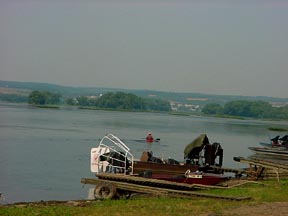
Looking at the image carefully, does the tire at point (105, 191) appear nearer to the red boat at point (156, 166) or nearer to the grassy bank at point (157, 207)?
the grassy bank at point (157, 207)

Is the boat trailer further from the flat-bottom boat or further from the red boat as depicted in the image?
the flat-bottom boat

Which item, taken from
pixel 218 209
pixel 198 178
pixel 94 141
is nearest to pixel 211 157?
pixel 198 178

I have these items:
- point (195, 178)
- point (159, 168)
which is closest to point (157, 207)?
point (195, 178)

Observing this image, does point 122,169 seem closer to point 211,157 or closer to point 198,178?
point 198,178

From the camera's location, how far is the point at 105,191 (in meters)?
20.5

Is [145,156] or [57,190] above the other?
[145,156]

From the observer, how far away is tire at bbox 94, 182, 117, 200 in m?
20.2

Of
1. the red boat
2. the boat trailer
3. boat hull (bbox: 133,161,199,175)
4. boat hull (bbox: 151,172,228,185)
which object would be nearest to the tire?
the boat trailer

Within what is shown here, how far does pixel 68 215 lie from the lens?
1433 centimetres

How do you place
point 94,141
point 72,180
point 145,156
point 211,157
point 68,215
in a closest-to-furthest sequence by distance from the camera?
point 68,215
point 145,156
point 211,157
point 72,180
point 94,141

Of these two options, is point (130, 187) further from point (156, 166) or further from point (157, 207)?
point (156, 166)

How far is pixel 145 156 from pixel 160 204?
9.42 metres

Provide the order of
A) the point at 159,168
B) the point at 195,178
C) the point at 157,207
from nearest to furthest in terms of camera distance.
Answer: the point at 157,207, the point at 195,178, the point at 159,168

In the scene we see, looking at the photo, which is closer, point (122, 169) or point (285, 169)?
point (122, 169)
